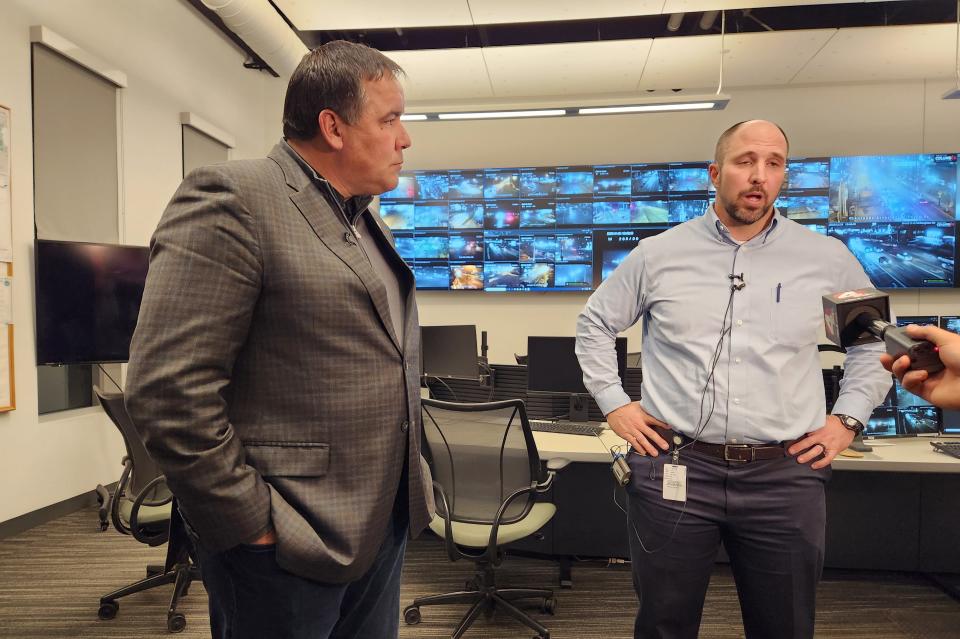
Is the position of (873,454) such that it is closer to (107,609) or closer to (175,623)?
(175,623)

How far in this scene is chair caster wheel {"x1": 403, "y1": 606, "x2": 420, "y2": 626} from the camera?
7.66 feet

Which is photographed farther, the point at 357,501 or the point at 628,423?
the point at 628,423

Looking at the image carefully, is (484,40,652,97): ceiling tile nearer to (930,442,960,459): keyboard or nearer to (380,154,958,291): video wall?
(380,154,958,291): video wall

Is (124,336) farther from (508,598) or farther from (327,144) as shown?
(327,144)

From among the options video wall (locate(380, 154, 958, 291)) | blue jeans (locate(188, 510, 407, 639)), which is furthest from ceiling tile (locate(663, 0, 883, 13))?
blue jeans (locate(188, 510, 407, 639))

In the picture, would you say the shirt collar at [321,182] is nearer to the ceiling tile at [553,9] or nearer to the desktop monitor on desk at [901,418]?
the desktop monitor on desk at [901,418]

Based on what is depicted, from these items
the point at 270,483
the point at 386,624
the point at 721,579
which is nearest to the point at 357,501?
the point at 270,483

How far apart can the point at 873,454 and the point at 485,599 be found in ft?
5.69

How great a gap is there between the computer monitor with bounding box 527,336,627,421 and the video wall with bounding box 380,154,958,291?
231cm

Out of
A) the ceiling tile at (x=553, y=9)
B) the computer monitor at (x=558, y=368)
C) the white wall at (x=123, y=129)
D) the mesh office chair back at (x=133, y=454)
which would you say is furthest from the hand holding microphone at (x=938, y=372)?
the white wall at (x=123, y=129)

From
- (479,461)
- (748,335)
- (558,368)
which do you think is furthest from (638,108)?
(748,335)

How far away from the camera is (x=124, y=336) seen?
3486mm

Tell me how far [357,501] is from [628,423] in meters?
0.85

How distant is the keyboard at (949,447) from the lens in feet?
7.78
